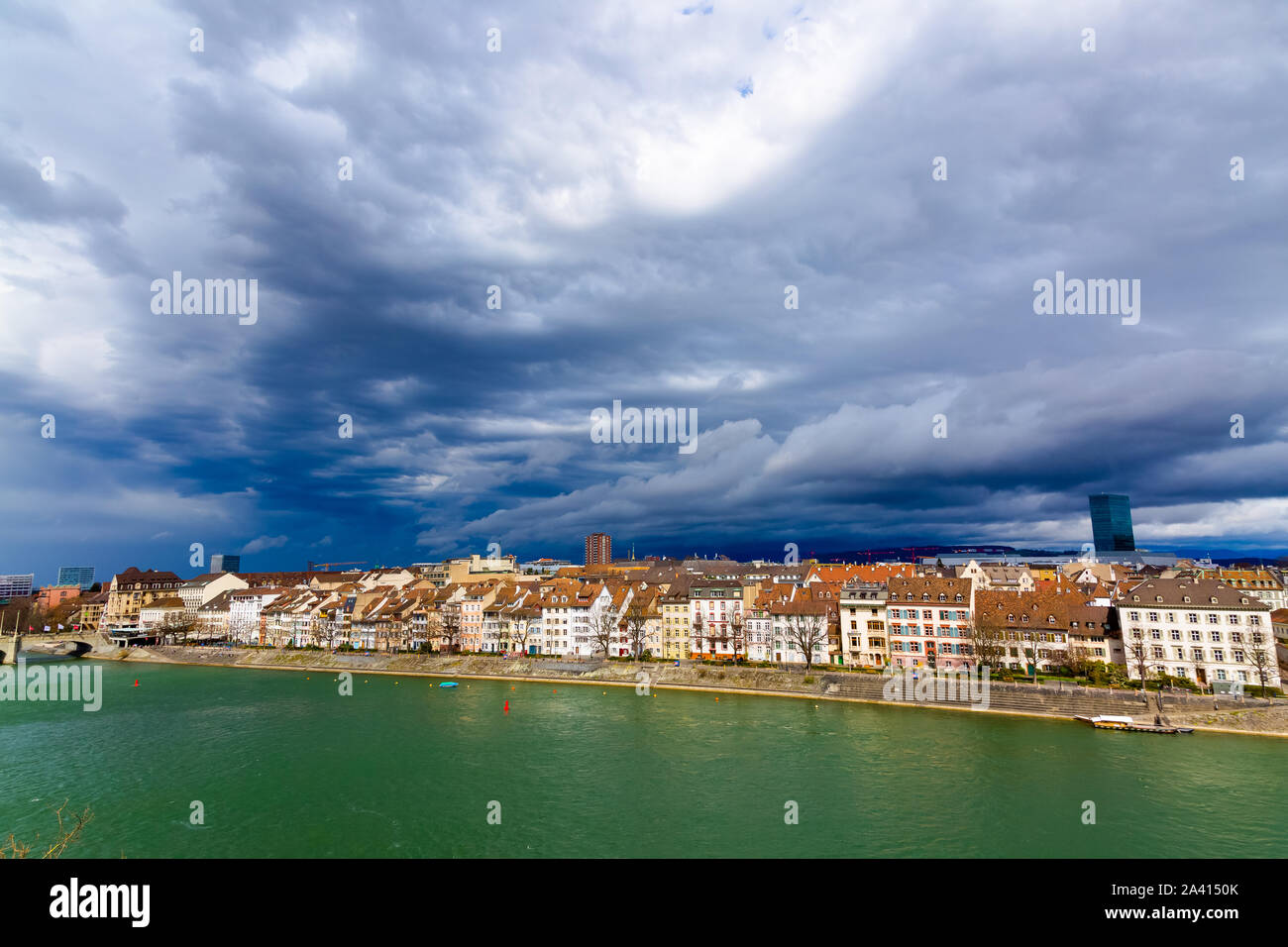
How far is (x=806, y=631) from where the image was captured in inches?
3125

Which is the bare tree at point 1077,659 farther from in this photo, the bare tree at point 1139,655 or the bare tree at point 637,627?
the bare tree at point 637,627

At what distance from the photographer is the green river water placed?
32094 mm

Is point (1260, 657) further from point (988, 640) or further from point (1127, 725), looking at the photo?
point (988, 640)

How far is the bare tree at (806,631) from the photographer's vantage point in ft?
255

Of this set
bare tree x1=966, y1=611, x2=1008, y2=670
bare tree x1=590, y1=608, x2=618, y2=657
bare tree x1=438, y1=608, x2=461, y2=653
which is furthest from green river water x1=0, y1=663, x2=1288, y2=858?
bare tree x1=438, y1=608, x2=461, y2=653

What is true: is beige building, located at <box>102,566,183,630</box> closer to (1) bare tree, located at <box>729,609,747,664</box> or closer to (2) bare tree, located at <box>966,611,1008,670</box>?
(1) bare tree, located at <box>729,609,747,664</box>

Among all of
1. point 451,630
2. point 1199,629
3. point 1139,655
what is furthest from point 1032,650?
point 451,630

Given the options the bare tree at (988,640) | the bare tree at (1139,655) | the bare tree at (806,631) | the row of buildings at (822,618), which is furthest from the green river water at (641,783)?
the row of buildings at (822,618)

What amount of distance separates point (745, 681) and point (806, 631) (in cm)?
1077

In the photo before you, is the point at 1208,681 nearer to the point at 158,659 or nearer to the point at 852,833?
the point at 852,833

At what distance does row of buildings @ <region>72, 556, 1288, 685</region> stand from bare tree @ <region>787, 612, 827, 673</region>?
0.56ft

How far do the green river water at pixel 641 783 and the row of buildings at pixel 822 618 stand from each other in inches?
571
